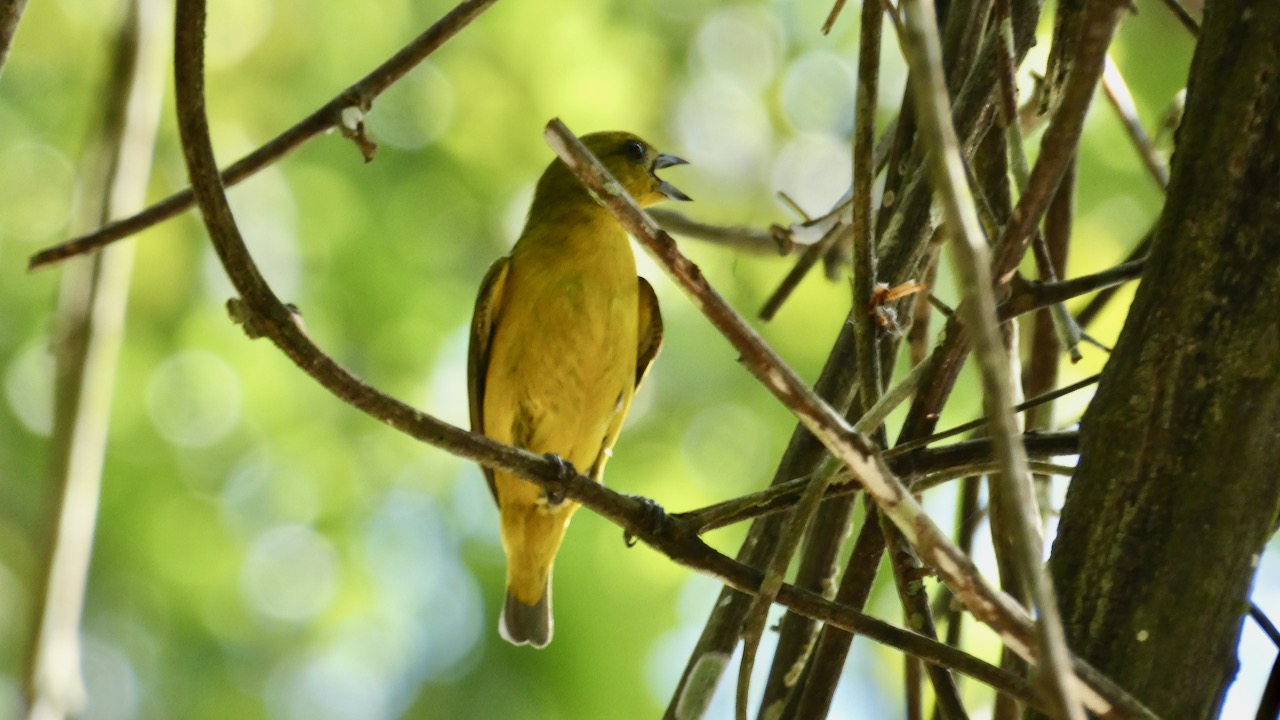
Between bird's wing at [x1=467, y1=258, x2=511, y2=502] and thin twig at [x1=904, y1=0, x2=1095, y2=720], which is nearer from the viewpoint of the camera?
thin twig at [x1=904, y1=0, x2=1095, y2=720]

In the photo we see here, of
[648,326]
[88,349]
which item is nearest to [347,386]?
[88,349]

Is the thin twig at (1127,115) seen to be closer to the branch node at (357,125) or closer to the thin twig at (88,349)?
the branch node at (357,125)

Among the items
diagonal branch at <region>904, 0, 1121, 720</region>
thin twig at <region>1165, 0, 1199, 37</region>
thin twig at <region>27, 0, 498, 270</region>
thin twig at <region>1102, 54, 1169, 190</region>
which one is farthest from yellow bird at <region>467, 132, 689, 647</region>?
diagonal branch at <region>904, 0, 1121, 720</region>

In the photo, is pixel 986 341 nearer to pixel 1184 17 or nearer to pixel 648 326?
pixel 1184 17

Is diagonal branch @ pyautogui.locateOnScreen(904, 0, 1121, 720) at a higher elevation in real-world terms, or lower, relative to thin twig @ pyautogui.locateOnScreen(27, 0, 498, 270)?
lower

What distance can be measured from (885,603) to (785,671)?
12.2ft

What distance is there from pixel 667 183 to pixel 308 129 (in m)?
2.66

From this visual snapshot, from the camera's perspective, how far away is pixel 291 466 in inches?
267

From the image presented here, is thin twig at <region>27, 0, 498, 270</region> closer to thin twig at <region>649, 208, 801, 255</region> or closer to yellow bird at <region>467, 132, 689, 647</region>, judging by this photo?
thin twig at <region>649, 208, 801, 255</region>

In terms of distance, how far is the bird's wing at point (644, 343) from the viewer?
15.0 ft

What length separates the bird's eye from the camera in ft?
16.2

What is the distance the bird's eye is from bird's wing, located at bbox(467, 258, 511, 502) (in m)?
0.68

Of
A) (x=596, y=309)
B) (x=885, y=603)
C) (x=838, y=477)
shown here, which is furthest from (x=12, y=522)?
(x=838, y=477)

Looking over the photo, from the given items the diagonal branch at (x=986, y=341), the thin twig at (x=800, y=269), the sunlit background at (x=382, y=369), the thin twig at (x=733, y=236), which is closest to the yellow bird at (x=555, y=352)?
the thin twig at (x=733, y=236)
